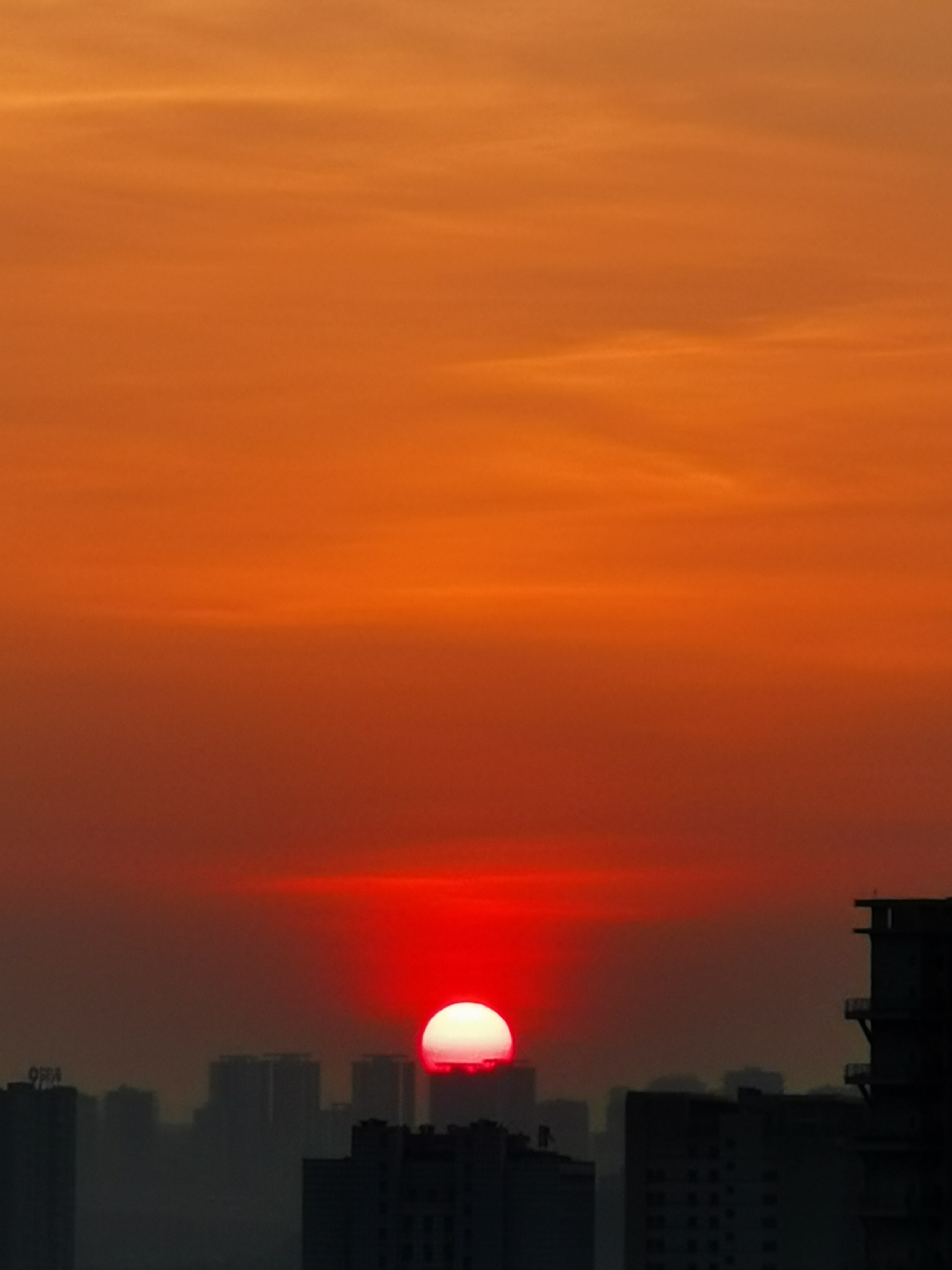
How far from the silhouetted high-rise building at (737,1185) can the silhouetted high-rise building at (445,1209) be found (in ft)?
64.4

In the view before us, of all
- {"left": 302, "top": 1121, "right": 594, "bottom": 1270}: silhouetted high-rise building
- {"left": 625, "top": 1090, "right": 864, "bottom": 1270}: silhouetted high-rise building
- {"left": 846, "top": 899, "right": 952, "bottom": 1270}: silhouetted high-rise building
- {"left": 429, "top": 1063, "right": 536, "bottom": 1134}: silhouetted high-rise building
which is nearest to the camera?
{"left": 846, "top": 899, "right": 952, "bottom": 1270}: silhouetted high-rise building

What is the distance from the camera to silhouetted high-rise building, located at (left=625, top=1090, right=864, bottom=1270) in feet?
298

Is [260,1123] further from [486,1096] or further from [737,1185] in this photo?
[737,1185]

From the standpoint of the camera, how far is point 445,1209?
116 meters

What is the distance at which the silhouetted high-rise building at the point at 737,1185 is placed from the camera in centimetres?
9088

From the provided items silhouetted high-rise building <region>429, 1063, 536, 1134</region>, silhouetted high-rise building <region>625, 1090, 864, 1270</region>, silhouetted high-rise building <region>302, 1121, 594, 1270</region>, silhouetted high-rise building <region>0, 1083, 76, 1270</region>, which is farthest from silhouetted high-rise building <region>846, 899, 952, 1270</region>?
silhouetted high-rise building <region>0, 1083, 76, 1270</region>

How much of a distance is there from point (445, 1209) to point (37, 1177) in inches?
2108

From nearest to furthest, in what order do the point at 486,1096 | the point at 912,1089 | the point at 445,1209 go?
the point at 912,1089 < the point at 445,1209 < the point at 486,1096

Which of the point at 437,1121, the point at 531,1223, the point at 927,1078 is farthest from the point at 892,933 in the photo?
the point at 437,1121

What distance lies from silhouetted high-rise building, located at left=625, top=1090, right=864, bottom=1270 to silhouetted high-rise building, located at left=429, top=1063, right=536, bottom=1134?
56.8 metres

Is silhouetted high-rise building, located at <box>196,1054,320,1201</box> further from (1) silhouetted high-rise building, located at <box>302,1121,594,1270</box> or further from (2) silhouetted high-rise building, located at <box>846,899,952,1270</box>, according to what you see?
(2) silhouetted high-rise building, located at <box>846,899,952,1270</box>

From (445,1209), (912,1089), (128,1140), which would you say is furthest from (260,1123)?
(912,1089)

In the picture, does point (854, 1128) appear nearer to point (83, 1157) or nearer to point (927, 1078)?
point (927, 1078)

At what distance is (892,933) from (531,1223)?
58.6 meters
